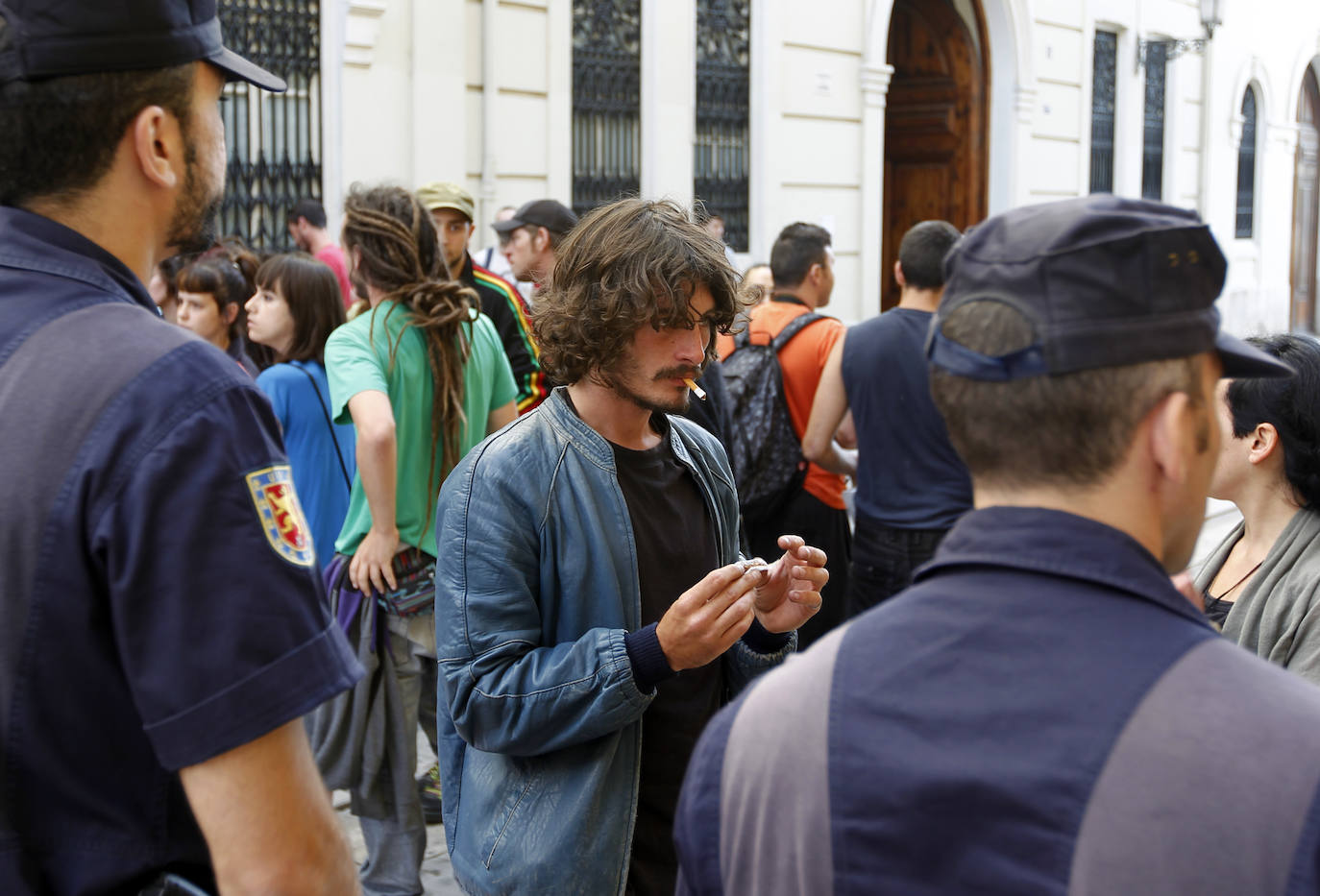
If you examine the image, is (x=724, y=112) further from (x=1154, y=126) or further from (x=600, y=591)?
(x=600, y=591)

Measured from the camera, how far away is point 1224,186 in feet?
63.6

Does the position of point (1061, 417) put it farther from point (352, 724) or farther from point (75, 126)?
point (352, 724)

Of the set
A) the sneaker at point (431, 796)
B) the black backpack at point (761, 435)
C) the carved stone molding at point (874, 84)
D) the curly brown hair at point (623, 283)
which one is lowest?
the sneaker at point (431, 796)

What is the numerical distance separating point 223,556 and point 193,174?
46 cm

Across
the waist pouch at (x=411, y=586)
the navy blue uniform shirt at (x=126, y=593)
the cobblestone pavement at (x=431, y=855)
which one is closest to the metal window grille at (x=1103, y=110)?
the cobblestone pavement at (x=431, y=855)

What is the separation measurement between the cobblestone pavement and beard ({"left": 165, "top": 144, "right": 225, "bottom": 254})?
2719 millimetres

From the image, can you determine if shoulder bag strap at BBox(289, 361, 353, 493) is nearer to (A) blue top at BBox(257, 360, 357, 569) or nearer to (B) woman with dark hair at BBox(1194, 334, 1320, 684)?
(A) blue top at BBox(257, 360, 357, 569)

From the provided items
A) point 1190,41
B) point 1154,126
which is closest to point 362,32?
point 1190,41

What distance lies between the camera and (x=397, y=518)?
160 inches

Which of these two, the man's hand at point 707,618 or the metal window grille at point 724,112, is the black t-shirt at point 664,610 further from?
the metal window grille at point 724,112

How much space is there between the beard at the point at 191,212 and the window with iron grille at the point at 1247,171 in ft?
67.7

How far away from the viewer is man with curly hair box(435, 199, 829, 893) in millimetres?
2256

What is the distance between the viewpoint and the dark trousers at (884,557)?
4.81 m

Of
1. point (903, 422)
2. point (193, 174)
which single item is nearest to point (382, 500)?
point (903, 422)
